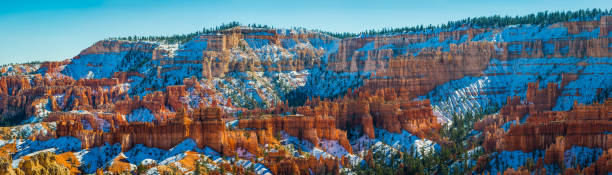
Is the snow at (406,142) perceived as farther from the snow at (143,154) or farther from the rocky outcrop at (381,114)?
the snow at (143,154)

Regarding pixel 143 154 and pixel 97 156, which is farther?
pixel 97 156

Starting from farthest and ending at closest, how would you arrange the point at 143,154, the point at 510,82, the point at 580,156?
1. the point at 510,82
2. the point at 143,154
3. the point at 580,156

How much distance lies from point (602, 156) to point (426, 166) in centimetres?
2836

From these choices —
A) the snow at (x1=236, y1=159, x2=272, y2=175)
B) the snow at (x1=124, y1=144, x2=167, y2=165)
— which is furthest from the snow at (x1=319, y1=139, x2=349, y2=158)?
the snow at (x1=124, y1=144, x2=167, y2=165)

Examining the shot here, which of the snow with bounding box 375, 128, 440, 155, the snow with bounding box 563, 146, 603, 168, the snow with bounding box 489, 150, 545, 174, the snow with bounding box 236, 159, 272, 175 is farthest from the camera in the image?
the snow with bounding box 375, 128, 440, 155

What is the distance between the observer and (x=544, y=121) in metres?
126

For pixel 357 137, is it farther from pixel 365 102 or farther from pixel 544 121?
pixel 544 121

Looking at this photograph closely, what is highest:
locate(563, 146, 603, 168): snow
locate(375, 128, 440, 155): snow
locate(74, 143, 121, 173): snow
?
locate(563, 146, 603, 168): snow

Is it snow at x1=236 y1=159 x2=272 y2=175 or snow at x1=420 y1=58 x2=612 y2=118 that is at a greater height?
snow at x1=420 y1=58 x2=612 y2=118

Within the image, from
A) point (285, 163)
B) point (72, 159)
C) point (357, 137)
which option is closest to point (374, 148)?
point (357, 137)

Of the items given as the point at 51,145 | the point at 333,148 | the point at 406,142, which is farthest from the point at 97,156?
the point at 406,142

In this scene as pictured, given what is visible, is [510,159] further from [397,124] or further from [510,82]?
[510,82]

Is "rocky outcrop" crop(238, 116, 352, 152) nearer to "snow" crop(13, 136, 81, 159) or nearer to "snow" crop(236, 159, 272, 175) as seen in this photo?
"snow" crop(236, 159, 272, 175)

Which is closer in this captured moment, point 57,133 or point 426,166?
point 426,166
